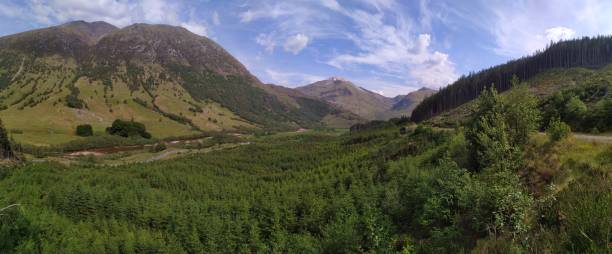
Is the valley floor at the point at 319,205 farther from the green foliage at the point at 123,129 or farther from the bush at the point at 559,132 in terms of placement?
the green foliage at the point at 123,129

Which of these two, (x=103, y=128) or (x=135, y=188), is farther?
(x=103, y=128)

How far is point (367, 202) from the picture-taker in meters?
38.5

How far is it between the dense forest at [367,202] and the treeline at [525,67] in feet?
295

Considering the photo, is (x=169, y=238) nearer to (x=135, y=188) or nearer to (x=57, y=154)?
(x=135, y=188)

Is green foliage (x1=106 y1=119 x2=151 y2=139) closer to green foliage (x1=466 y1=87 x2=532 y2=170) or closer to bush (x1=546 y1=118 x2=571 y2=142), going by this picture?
green foliage (x1=466 y1=87 x2=532 y2=170)

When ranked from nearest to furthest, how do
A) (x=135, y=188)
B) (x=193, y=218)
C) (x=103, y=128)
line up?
(x=193, y=218) → (x=135, y=188) → (x=103, y=128)

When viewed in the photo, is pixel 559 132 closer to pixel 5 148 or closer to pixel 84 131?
pixel 5 148

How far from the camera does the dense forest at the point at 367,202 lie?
31.2ft

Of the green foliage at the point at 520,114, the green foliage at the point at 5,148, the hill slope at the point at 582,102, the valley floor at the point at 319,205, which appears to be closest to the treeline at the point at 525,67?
the hill slope at the point at 582,102

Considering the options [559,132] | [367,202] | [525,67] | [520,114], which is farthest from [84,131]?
[525,67]

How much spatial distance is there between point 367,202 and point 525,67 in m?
172

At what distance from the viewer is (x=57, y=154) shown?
12188 centimetres

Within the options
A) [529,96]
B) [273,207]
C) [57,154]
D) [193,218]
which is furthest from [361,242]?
[57,154]

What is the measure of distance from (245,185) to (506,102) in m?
79.2
